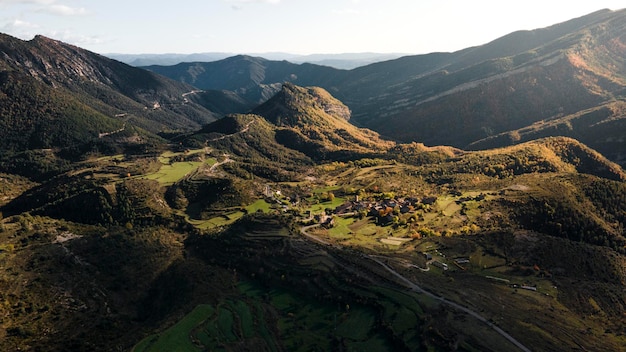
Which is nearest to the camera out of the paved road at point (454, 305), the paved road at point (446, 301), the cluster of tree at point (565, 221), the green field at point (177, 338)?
the paved road at point (454, 305)

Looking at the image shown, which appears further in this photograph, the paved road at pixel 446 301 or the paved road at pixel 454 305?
the paved road at pixel 446 301

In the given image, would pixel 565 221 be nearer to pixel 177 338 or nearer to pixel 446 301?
pixel 446 301

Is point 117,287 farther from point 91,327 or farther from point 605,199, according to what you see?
point 605,199

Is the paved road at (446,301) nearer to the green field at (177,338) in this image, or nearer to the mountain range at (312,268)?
the mountain range at (312,268)

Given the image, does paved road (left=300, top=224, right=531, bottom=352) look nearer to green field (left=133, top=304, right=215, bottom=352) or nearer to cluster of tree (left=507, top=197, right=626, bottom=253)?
green field (left=133, top=304, right=215, bottom=352)

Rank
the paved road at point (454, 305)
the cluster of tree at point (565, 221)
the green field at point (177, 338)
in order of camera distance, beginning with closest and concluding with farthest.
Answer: the paved road at point (454, 305), the green field at point (177, 338), the cluster of tree at point (565, 221)

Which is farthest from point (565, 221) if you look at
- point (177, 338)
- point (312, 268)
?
point (177, 338)

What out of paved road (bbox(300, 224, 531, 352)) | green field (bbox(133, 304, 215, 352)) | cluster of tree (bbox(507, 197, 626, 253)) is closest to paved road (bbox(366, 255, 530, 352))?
paved road (bbox(300, 224, 531, 352))

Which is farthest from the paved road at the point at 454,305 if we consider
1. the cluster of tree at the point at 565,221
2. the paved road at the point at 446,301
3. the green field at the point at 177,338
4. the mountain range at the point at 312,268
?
the cluster of tree at the point at 565,221

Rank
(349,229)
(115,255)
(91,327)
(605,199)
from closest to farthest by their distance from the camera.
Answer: (91,327), (115,255), (349,229), (605,199)

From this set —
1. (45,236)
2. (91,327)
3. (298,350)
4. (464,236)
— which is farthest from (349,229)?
(45,236)

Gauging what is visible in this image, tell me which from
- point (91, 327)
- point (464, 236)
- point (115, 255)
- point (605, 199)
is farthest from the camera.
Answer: point (605, 199)
